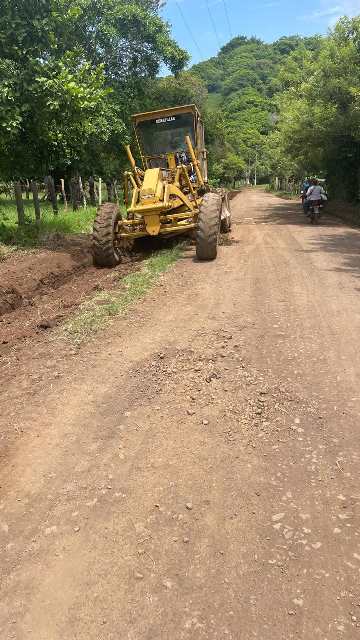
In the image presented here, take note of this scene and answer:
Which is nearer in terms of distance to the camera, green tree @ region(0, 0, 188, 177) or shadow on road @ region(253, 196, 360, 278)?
shadow on road @ region(253, 196, 360, 278)

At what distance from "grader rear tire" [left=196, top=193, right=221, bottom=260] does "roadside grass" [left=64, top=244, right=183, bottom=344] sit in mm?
673

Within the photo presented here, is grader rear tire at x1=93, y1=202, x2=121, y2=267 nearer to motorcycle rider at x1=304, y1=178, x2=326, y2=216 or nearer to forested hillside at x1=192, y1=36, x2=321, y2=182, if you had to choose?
motorcycle rider at x1=304, y1=178, x2=326, y2=216

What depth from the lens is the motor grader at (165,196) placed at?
9625 mm

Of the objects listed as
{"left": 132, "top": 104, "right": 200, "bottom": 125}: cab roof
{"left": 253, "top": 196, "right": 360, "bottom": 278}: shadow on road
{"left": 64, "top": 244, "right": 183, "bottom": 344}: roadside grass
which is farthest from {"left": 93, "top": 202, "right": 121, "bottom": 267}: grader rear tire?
{"left": 253, "top": 196, "right": 360, "bottom": 278}: shadow on road

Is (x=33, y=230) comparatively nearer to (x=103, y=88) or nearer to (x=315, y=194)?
(x=103, y=88)

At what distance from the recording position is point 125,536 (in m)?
3.12

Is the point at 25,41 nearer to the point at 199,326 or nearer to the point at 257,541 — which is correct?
the point at 199,326

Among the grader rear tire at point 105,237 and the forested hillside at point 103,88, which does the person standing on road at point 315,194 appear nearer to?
the forested hillside at point 103,88

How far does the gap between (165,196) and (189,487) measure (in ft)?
24.0

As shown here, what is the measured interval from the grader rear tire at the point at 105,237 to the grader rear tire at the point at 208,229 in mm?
1811

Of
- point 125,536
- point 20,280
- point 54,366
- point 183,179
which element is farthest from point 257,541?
point 183,179

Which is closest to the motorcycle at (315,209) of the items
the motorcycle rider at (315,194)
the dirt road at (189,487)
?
the motorcycle rider at (315,194)

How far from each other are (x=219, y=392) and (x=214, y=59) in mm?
142060

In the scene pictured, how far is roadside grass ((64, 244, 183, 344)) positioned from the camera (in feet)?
21.3
